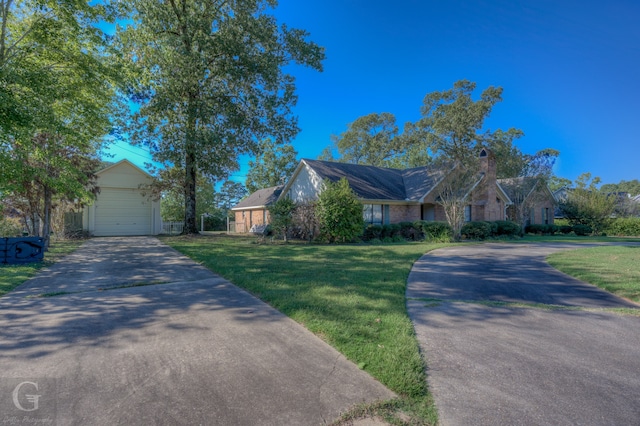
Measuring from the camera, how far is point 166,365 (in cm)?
315

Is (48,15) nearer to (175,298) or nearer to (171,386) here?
(175,298)

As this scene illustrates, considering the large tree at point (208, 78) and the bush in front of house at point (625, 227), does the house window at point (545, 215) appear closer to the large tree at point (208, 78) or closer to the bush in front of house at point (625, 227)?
the bush in front of house at point (625, 227)

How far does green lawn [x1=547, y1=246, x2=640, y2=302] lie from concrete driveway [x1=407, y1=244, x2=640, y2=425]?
39cm

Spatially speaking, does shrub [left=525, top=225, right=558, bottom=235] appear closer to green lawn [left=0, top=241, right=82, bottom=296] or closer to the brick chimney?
the brick chimney

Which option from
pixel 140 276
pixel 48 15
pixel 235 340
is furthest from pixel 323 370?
pixel 48 15

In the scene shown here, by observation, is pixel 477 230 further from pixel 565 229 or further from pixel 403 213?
pixel 565 229

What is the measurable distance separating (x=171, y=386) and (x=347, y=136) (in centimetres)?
4143

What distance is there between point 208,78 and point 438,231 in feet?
47.3

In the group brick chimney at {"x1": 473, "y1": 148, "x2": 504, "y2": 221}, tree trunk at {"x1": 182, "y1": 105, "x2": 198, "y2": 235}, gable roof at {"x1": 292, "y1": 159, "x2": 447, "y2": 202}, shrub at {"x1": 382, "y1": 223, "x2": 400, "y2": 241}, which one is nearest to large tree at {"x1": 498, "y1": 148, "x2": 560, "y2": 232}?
brick chimney at {"x1": 473, "y1": 148, "x2": 504, "y2": 221}

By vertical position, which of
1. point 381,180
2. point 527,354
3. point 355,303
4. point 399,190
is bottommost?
point 527,354

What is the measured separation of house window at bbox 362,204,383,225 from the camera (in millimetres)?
19719

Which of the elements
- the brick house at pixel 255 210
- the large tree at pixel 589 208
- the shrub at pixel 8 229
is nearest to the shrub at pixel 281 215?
the brick house at pixel 255 210

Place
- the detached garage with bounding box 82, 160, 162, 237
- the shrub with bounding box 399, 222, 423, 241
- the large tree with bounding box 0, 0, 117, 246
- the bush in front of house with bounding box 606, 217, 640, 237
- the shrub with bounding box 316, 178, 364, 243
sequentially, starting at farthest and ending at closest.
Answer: the bush in front of house with bounding box 606, 217, 640, 237
the detached garage with bounding box 82, 160, 162, 237
the shrub with bounding box 399, 222, 423, 241
the shrub with bounding box 316, 178, 364, 243
the large tree with bounding box 0, 0, 117, 246

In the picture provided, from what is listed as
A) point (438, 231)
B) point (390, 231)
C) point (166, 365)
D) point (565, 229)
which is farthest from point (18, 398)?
point (565, 229)
